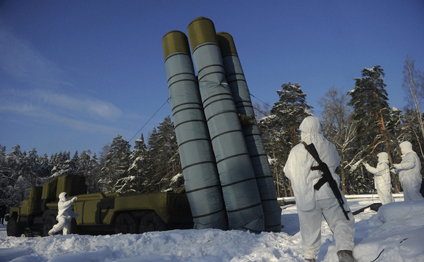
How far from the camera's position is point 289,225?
802 cm

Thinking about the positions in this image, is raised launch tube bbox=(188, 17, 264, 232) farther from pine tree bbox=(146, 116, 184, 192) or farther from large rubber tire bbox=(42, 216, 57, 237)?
pine tree bbox=(146, 116, 184, 192)

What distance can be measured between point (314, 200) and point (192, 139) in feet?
12.4

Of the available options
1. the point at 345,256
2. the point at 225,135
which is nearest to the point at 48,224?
the point at 225,135

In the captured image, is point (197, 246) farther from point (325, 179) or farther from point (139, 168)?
point (139, 168)

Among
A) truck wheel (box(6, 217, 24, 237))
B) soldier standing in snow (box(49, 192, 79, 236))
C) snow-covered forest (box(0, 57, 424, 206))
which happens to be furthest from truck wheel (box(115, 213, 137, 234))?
snow-covered forest (box(0, 57, 424, 206))

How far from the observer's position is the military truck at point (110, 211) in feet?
20.5

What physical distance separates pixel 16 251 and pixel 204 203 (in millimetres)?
3432

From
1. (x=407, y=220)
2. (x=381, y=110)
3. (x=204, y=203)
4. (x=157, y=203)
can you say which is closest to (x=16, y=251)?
(x=157, y=203)

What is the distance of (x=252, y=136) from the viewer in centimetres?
716

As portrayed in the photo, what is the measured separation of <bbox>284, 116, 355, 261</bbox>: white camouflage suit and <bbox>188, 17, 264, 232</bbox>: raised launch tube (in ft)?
8.75

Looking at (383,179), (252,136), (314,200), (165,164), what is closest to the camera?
(314,200)

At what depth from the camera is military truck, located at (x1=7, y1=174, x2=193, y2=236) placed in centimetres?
626

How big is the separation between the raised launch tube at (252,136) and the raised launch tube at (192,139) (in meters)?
1.04

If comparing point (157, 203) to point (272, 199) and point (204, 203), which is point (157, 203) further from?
point (272, 199)
